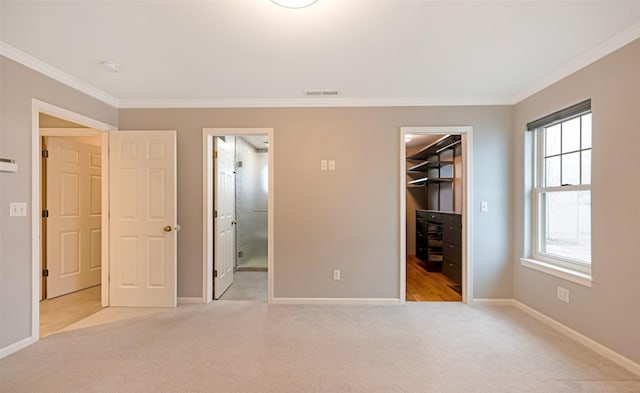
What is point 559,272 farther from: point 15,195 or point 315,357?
point 15,195

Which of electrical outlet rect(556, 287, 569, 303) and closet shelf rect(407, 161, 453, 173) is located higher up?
closet shelf rect(407, 161, 453, 173)

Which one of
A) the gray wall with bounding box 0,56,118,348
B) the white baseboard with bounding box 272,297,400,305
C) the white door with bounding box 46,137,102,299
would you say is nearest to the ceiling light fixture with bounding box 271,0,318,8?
the gray wall with bounding box 0,56,118,348

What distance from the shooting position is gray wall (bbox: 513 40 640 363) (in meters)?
2.00

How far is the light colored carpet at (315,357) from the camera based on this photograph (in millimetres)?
1825

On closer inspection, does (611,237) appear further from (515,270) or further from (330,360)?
(330,360)

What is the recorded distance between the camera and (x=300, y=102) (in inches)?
128

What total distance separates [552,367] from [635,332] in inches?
24.9

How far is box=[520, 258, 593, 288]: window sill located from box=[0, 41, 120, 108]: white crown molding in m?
5.03

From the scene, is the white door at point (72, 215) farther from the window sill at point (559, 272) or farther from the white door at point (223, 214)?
the window sill at point (559, 272)

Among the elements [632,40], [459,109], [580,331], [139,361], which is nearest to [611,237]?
[580,331]

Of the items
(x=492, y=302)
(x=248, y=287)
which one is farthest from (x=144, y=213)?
(x=492, y=302)

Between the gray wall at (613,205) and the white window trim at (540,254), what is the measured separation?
13 cm

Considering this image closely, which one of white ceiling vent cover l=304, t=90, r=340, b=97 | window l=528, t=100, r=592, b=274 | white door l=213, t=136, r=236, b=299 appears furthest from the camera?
white door l=213, t=136, r=236, b=299

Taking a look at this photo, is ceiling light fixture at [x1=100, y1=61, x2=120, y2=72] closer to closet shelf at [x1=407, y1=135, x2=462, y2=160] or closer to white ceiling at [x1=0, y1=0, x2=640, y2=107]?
white ceiling at [x1=0, y1=0, x2=640, y2=107]
